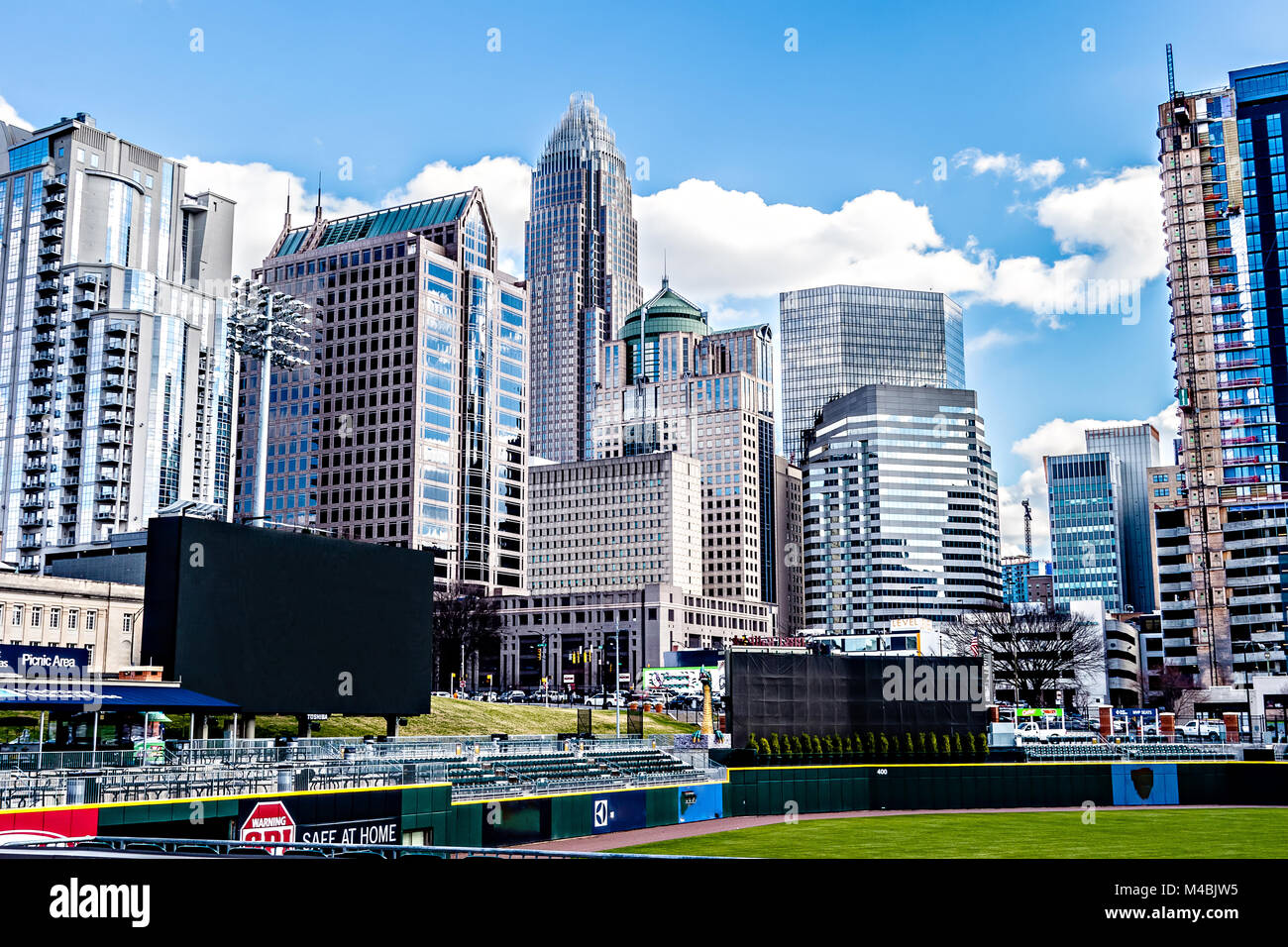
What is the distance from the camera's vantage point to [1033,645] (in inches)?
5974

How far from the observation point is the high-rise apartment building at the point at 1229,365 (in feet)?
547

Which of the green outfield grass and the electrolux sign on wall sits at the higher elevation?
the electrolux sign on wall

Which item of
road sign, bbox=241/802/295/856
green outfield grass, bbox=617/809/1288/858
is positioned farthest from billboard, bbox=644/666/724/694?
road sign, bbox=241/802/295/856

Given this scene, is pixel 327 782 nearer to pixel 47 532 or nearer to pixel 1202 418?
pixel 47 532

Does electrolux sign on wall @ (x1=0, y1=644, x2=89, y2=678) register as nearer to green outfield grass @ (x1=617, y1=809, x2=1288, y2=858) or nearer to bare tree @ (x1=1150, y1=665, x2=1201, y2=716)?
green outfield grass @ (x1=617, y1=809, x2=1288, y2=858)

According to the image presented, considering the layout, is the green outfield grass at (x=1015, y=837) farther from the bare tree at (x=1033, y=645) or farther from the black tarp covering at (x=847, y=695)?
the bare tree at (x=1033, y=645)

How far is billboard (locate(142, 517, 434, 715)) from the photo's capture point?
142 ft

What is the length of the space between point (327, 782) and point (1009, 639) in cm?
12510

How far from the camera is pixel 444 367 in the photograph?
19438 centimetres

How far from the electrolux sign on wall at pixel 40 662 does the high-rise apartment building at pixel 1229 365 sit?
15148 centimetres

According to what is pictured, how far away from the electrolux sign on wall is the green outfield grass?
21799 mm

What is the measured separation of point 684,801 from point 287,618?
72.6 feet

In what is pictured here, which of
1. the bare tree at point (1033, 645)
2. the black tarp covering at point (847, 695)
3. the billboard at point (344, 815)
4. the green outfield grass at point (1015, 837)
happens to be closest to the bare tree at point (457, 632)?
the bare tree at point (1033, 645)

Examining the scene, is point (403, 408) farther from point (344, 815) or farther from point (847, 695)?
point (344, 815)
